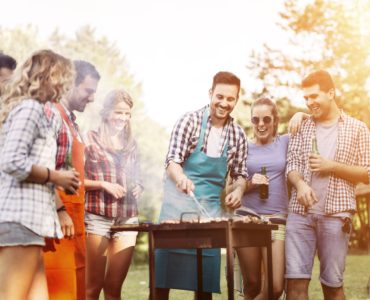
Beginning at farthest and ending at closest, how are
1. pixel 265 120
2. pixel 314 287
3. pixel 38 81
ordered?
pixel 314 287 → pixel 265 120 → pixel 38 81

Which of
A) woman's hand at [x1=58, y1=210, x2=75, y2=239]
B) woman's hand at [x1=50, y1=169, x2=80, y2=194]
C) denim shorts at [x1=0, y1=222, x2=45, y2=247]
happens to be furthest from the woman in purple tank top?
denim shorts at [x1=0, y1=222, x2=45, y2=247]

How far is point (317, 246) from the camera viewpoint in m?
4.84

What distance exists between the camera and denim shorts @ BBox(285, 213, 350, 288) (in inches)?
185

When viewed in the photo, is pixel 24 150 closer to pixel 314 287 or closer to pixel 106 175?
pixel 106 175

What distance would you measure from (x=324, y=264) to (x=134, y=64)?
968 inches

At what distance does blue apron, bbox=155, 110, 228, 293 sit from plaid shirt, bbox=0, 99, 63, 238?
1467mm

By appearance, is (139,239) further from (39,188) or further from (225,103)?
(39,188)

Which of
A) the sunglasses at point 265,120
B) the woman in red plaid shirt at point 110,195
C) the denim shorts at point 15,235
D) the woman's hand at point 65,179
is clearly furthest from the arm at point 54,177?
the sunglasses at point 265,120

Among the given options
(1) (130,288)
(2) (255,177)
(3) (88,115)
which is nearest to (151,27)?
(3) (88,115)

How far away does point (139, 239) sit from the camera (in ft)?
53.4

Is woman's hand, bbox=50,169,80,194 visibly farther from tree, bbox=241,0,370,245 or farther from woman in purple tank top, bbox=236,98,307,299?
tree, bbox=241,0,370,245

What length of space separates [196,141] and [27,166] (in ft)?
6.01

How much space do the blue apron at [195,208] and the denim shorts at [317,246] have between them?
55 centimetres

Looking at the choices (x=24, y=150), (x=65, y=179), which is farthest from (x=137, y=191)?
(x=24, y=150)
